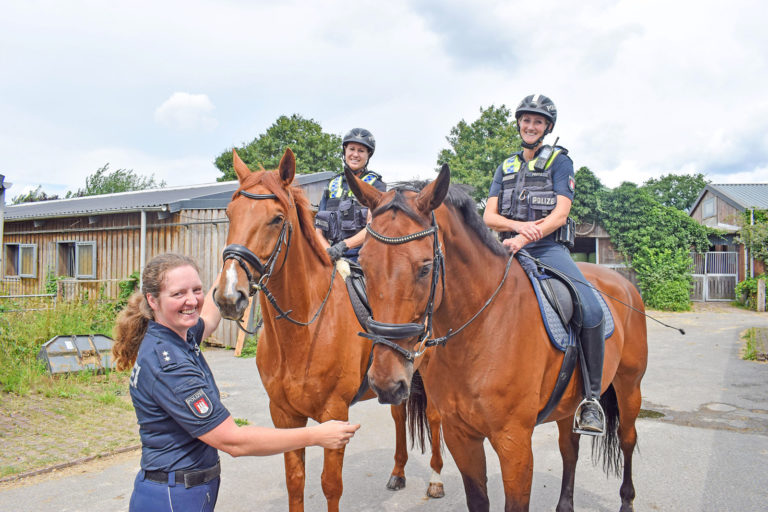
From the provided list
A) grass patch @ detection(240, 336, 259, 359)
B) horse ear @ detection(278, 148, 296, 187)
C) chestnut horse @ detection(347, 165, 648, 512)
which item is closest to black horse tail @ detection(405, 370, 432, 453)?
chestnut horse @ detection(347, 165, 648, 512)

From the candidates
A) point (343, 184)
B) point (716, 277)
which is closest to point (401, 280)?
point (343, 184)

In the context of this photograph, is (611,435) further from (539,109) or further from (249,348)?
(249,348)

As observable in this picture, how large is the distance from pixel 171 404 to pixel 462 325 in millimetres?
1467

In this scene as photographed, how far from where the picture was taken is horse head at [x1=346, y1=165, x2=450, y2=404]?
6.59 ft

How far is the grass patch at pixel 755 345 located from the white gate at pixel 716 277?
413 inches

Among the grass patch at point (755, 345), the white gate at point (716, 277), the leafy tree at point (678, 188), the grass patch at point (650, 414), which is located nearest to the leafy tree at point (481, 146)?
the white gate at point (716, 277)

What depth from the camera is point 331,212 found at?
4613 millimetres

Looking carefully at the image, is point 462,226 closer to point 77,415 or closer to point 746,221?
point 77,415

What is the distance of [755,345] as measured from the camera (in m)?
11.4

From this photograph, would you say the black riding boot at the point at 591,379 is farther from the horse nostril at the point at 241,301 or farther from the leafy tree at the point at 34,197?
the leafy tree at the point at 34,197

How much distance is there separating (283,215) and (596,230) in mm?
23381

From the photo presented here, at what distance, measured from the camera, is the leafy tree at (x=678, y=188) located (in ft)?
210

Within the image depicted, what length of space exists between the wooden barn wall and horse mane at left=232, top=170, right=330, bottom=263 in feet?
30.2

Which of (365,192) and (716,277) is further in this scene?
(716,277)
